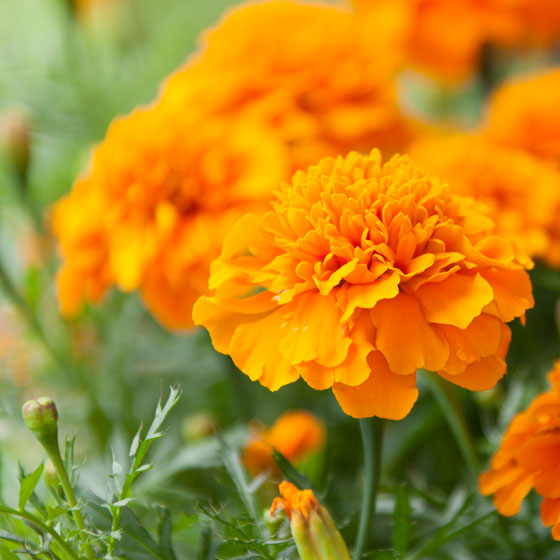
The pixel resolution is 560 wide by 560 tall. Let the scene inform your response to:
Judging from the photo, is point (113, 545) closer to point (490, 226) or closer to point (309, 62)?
point (490, 226)

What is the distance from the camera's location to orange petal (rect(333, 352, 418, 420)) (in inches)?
11.1

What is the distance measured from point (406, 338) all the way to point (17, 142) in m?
0.41

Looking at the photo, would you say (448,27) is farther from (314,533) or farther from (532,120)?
(314,533)

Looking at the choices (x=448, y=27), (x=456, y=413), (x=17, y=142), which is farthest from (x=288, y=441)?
(x=448, y=27)

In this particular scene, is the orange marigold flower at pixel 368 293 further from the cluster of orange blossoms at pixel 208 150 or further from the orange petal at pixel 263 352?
the cluster of orange blossoms at pixel 208 150

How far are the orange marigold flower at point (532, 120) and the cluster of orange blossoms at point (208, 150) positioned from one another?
7cm

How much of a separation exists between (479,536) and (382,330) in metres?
0.16

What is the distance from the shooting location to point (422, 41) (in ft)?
2.42

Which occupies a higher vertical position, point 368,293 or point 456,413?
point 368,293

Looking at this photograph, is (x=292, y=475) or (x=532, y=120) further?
(x=532, y=120)

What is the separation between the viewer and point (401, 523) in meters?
0.32

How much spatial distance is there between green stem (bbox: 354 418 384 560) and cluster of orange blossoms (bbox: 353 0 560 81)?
18.5 inches

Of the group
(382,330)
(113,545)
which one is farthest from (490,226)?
(113,545)

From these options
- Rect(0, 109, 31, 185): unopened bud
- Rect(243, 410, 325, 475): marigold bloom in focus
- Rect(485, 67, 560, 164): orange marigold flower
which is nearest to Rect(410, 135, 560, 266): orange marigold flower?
Rect(485, 67, 560, 164): orange marigold flower
